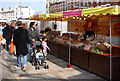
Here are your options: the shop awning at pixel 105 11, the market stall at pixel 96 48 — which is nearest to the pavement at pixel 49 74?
the market stall at pixel 96 48

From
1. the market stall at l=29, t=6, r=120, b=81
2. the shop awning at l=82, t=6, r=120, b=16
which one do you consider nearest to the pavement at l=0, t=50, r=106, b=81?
the market stall at l=29, t=6, r=120, b=81

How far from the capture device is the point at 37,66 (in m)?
8.22

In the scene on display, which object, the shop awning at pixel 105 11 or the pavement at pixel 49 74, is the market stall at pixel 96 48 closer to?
the shop awning at pixel 105 11

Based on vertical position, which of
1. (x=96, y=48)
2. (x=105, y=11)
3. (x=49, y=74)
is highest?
(x=105, y=11)

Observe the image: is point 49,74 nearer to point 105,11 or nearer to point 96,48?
point 96,48

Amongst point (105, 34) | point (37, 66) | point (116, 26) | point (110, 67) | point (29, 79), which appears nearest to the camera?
point (110, 67)

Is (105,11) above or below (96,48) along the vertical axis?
above

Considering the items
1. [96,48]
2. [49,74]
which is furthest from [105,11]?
[49,74]

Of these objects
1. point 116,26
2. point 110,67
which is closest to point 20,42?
point 110,67

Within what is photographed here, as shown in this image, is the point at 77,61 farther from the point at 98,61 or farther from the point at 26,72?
the point at 26,72

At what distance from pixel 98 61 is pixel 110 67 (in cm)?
87

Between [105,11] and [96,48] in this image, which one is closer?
[105,11]

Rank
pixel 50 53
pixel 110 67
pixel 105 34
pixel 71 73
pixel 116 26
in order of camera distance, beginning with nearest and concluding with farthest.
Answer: pixel 110 67
pixel 71 73
pixel 116 26
pixel 105 34
pixel 50 53

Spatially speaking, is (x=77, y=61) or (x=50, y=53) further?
(x=50, y=53)
